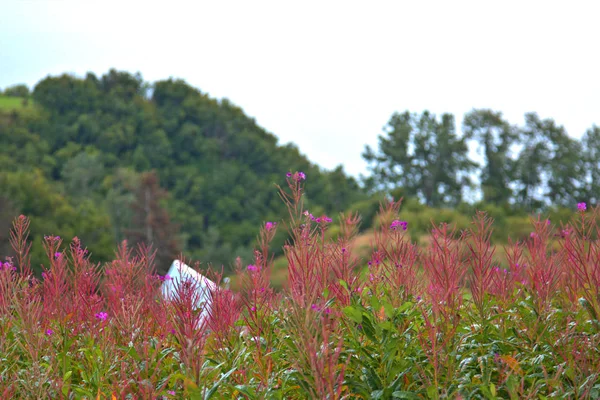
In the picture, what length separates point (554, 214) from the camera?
33.7m

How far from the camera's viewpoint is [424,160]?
155 feet

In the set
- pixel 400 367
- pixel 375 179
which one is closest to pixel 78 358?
pixel 400 367

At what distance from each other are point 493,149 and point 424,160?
4.89 m

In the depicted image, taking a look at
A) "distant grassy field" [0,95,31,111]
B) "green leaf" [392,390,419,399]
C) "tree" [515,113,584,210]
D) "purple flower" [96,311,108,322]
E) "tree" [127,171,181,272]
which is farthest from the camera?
"distant grassy field" [0,95,31,111]

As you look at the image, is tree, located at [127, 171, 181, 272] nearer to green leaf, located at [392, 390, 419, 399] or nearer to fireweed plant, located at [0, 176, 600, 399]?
fireweed plant, located at [0, 176, 600, 399]

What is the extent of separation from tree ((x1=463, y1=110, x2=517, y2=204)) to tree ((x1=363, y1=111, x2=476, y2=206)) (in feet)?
3.66

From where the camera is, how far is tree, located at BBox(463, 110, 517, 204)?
4350 centimetres

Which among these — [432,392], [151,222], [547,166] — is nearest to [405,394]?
[432,392]

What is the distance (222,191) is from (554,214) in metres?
29.9

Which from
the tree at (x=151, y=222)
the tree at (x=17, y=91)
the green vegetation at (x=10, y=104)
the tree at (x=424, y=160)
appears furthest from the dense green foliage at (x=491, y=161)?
the tree at (x=17, y=91)

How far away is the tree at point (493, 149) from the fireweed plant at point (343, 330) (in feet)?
135

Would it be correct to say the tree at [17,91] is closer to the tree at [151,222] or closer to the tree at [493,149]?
the tree at [151,222]

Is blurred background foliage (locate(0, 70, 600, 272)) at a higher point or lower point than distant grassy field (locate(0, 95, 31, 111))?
lower

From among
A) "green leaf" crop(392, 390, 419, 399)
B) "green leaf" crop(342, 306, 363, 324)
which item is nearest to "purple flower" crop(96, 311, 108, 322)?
"green leaf" crop(342, 306, 363, 324)
